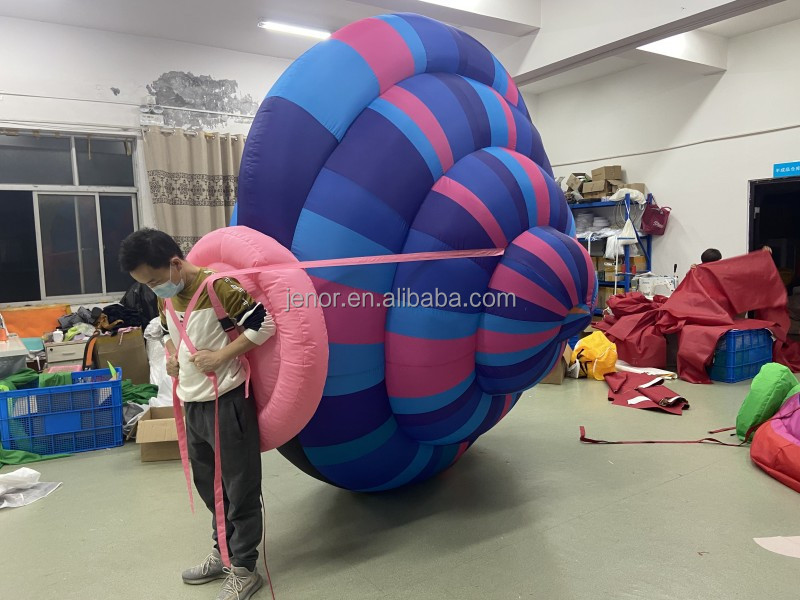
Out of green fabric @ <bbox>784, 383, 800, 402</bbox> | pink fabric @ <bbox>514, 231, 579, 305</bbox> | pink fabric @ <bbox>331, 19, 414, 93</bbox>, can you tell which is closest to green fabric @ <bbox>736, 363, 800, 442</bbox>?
green fabric @ <bbox>784, 383, 800, 402</bbox>

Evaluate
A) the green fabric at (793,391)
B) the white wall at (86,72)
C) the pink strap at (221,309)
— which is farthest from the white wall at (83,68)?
the green fabric at (793,391)

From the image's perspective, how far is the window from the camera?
5055 millimetres

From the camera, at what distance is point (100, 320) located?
15.6 ft

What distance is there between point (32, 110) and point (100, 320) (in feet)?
6.46

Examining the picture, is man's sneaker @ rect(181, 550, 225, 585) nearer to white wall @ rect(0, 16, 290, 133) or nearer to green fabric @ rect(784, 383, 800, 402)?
green fabric @ rect(784, 383, 800, 402)

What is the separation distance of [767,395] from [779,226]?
149 inches

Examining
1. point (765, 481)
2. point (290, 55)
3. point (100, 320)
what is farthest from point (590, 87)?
point (100, 320)

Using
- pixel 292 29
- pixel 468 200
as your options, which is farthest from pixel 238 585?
pixel 292 29

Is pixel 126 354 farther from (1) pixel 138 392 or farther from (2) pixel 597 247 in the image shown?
(2) pixel 597 247

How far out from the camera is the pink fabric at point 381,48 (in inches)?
77.7

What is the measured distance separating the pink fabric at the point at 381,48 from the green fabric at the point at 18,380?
2.97 metres

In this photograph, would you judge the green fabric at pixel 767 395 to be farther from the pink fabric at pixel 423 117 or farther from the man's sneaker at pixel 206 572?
the man's sneaker at pixel 206 572

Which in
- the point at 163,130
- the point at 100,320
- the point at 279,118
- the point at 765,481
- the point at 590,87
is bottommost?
the point at 765,481

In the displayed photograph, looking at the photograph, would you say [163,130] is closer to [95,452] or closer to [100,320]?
[100,320]
